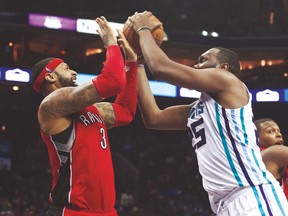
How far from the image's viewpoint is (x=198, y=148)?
3.08m

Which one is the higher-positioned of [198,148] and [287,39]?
[287,39]

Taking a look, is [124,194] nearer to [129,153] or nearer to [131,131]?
[129,153]

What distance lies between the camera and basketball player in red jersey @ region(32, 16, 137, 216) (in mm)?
3375

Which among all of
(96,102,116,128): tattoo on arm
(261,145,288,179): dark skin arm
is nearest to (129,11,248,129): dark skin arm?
(96,102,116,128): tattoo on arm

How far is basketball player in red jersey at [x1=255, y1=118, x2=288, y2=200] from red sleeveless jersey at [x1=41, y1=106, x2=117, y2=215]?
1327 mm

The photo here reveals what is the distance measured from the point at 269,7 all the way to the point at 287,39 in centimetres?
458

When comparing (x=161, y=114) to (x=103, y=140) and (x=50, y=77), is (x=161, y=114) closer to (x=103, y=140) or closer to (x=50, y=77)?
(x=103, y=140)

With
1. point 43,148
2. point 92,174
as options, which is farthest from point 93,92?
point 43,148

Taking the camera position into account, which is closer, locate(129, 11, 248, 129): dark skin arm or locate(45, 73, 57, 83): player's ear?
locate(129, 11, 248, 129): dark skin arm

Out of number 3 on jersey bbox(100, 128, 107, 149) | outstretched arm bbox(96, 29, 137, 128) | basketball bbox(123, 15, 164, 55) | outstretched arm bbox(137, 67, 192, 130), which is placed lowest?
number 3 on jersey bbox(100, 128, 107, 149)

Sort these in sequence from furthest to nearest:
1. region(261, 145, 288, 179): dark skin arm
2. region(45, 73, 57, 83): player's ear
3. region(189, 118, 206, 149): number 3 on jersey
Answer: region(261, 145, 288, 179): dark skin arm < region(45, 73, 57, 83): player's ear < region(189, 118, 206, 149): number 3 on jersey

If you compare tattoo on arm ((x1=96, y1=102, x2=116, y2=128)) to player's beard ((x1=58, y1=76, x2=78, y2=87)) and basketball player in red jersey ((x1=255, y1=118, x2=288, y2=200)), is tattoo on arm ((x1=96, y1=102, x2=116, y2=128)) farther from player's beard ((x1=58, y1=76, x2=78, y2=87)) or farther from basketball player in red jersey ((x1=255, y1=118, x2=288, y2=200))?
basketball player in red jersey ((x1=255, y1=118, x2=288, y2=200))

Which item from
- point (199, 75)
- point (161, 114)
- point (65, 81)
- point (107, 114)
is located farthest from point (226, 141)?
point (65, 81)

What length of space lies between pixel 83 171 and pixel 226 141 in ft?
3.41
